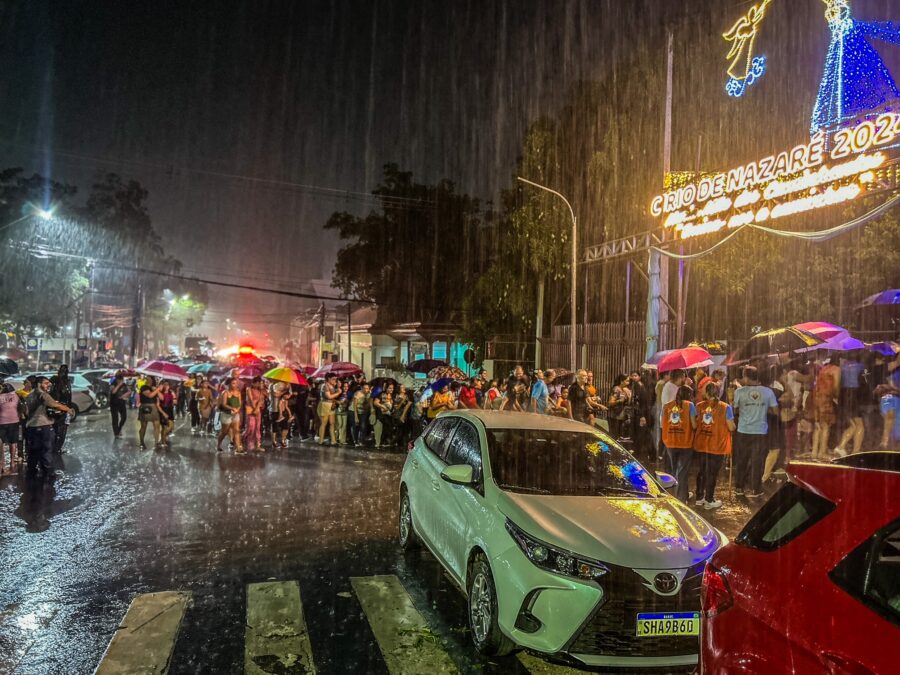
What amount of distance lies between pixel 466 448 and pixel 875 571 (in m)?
3.90

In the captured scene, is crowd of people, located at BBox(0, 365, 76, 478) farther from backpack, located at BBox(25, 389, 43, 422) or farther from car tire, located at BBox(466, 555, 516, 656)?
car tire, located at BBox(466, 555, 516, 656)

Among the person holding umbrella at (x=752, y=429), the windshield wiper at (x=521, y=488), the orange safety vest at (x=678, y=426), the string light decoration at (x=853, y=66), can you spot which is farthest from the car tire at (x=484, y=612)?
the string light decoration at (x=853, y=66)

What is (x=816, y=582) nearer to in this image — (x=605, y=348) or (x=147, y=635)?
(x=147, y=635)

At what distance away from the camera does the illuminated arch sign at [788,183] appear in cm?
1138

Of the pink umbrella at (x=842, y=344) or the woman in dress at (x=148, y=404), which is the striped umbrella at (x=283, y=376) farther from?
the pink umbrella at (x=842, y=344)

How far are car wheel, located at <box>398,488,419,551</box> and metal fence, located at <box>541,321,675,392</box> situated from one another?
1310 centimetres

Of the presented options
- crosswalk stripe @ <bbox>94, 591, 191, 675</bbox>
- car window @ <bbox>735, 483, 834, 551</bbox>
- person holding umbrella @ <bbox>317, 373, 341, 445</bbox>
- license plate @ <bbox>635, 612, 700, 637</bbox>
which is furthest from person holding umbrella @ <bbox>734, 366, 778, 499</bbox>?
person holding umbrella @ <bbox>317, 373, 341, 445</bbox>

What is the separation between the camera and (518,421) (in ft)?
19.7

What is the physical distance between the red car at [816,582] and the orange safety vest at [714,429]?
6824 millimetres

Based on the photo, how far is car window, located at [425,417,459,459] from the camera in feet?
20.8

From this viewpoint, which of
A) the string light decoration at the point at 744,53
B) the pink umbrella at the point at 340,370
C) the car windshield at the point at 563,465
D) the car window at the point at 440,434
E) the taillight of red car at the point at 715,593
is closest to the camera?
the taillight of red car at the point at 715,593

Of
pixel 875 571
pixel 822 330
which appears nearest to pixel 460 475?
pixel 875 571

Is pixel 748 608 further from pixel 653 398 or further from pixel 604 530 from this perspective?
pixel 653 398

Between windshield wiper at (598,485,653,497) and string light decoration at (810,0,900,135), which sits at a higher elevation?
string light decoration at (810,0,900,135)
